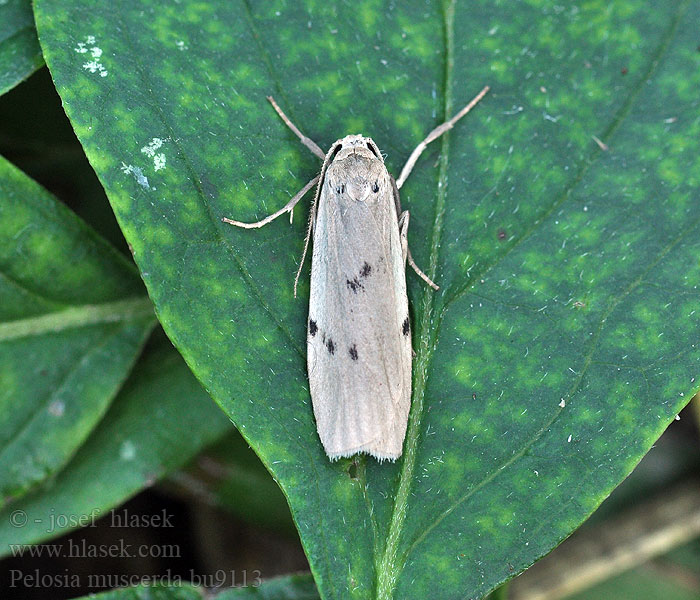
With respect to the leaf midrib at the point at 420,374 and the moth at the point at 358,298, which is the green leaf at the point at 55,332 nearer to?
the moth at the point at 358,298

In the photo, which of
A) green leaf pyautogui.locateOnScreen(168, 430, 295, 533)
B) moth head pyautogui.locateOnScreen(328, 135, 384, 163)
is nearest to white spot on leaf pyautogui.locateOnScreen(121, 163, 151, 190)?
moth head pyautogui.locateOnScreen(328, 135, 384, 163)

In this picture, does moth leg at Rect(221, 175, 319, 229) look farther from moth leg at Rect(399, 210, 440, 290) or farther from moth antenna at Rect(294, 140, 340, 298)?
moth leg at Rect(399, 210, 440, 290)

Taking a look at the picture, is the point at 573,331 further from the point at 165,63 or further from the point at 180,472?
the point at 180,472

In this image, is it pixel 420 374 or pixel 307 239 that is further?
pixel 307 239

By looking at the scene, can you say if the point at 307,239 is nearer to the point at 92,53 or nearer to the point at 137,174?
the point at 137,174

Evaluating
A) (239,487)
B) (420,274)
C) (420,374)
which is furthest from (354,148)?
(239,487)

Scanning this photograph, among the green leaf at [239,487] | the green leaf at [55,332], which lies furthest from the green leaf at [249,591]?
the green leaf at [239,487]
